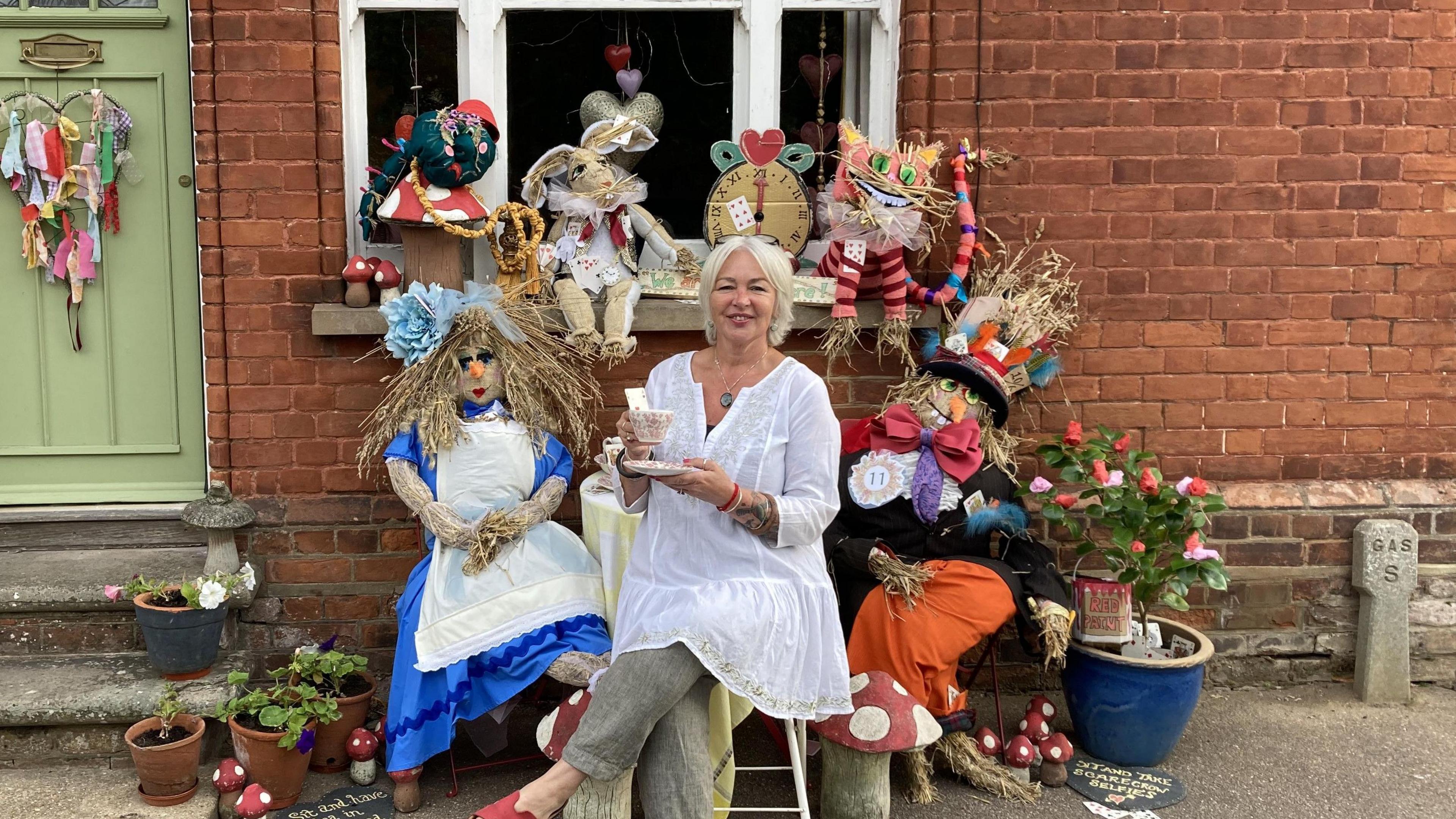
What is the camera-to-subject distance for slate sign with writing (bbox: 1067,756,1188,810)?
371cm

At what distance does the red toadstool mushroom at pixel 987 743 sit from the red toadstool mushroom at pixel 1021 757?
0.15 feet

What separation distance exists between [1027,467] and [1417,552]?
150 cm

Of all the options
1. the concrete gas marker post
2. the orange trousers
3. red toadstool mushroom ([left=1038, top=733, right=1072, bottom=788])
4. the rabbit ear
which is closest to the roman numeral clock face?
the rabbit ear

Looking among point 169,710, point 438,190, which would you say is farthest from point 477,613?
point 438,190

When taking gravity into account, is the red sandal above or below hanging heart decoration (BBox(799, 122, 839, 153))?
below

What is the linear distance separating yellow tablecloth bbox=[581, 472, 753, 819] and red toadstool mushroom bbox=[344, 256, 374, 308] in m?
0.99

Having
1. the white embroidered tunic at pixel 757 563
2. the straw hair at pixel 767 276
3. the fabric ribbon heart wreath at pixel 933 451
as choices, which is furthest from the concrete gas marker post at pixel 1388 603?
the straw hair at pixel 767 276

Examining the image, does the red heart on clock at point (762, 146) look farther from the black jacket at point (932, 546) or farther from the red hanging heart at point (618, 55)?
the black jacket at point (932, 546)

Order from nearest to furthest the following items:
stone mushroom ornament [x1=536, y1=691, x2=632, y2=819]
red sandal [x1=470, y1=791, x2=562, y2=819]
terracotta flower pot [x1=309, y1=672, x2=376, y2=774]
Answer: red sandal [x1=470, y1=791, x2=562, y2=819] < stone mushroom ornament [x1=536, y1=691, x2=632, y2=819] < terracotta flower pot [x1=309, y1=672, x2=376, y2=774]

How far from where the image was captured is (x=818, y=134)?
4520 mm

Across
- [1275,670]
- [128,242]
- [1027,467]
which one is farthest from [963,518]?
[128,242]

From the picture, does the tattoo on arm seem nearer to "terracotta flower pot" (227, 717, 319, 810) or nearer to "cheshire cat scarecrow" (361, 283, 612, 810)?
"cheshire cat scarecrow" (361, 283, 612, 810)

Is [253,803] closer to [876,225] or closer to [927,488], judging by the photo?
[927,488]

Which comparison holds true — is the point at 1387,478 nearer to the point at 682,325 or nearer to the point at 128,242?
the point at 682,325
